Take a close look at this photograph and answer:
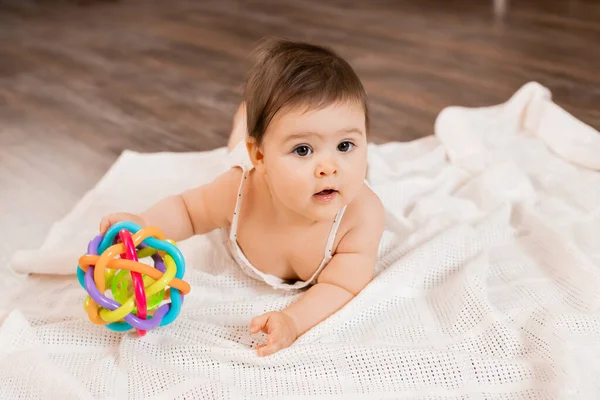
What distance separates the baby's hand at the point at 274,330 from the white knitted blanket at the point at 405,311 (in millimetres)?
15

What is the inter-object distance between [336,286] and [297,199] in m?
0.15

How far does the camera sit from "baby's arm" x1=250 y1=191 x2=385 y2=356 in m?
0.95

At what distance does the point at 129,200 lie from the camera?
1.43 m

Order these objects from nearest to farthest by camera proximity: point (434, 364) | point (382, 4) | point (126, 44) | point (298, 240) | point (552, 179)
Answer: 1. point (434, 364)
2. point (298, 240)
3. point (552, 179)
4. point (126, 44)
5. point (382, 4)

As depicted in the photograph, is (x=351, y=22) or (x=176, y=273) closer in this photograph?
(x=176, y=273)

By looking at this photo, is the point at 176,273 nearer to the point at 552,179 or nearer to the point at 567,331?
the point at 567,331

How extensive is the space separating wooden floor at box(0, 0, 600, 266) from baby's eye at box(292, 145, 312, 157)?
597 millimetres

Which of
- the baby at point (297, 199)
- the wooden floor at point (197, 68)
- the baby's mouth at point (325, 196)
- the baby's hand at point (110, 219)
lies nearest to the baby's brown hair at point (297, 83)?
the baby at point (297, 199)

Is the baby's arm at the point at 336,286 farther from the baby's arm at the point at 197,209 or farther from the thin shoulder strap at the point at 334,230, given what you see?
the baby's arm at the point at 197,209

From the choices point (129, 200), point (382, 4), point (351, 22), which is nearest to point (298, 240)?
point (129, 200)

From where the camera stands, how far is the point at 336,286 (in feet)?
3.42

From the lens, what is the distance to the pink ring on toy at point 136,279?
0.89 metres

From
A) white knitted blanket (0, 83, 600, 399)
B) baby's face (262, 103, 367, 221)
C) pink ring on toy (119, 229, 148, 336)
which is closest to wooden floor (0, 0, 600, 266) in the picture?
white knitted blanket (0, 83, 600, 399)

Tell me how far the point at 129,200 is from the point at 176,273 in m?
0.53
